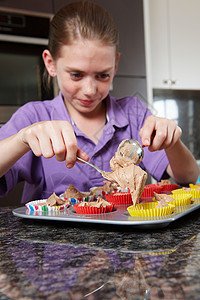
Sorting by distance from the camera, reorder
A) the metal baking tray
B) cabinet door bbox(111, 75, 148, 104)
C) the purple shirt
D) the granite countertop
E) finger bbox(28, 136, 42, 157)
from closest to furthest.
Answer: the granite countertop → the metal baking tray → finger bbox(28, 136, 42, 157) → the purple shirt → cabinet door bbox(111, 75, 148, 104)

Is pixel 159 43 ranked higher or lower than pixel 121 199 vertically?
higher

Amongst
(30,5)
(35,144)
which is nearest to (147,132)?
(35,144)

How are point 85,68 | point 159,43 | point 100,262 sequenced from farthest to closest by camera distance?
point 159,43
point 85,68
point 100,262

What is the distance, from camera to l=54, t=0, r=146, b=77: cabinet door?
2.46 meters

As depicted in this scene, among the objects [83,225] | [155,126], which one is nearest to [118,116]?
[155,126]

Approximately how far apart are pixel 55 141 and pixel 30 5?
1564 millimetres

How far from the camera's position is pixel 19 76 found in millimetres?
2021

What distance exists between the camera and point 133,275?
1.35 feet

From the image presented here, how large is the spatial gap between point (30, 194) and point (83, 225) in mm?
711

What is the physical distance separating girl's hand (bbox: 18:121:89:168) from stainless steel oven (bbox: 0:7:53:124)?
1228 mm

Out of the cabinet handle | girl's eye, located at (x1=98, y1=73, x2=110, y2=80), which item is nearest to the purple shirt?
girl's eye, located at (x1=98, y1=73, x2=110, y2=80)

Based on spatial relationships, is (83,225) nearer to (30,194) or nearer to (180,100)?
(30,194)

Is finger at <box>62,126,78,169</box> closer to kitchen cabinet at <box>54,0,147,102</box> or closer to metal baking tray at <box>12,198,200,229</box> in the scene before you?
metal baking tray at <box>12,198,200,229</box>

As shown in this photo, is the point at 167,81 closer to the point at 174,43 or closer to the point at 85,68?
the point at 174,43
